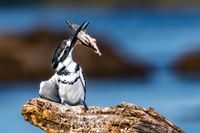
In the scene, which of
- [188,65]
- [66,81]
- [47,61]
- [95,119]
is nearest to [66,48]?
[66,81]

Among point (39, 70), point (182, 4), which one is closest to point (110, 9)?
point (182, 4)

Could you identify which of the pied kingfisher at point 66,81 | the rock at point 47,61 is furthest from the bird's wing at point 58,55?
the rock at point 47,61

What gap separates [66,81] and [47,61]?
13754 millimetres

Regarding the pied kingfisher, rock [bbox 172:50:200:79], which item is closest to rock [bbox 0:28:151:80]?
rock [bbox 172:50:200:79]

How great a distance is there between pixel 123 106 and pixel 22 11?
26575mm

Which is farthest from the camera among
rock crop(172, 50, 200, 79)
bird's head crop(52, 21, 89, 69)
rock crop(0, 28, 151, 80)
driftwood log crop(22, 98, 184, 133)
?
rock crop(172, 50, 200, 79)

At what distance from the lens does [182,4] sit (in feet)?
106

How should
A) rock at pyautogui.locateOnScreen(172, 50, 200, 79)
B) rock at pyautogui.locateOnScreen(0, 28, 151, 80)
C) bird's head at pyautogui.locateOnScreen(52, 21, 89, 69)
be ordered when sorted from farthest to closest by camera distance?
rock at pyautogui.locateOnScreen(172, 50, 200, 79), rock at pyautogui.locateOnScreen(0, 28, 151, 80), bird's head at pyautogui.locateOnScreen(52, 21, 89, 69)

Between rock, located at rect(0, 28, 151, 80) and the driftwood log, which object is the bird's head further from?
rock, located at rect(0, 28, 151, 80)

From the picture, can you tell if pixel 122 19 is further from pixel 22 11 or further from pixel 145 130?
pixel 145 130

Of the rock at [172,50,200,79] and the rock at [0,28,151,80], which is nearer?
the rock at [0,28,151,80]

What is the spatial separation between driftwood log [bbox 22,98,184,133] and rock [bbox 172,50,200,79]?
45.8ft

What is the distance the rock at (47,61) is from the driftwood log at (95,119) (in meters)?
13.0

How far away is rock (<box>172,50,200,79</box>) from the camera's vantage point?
20169mm
